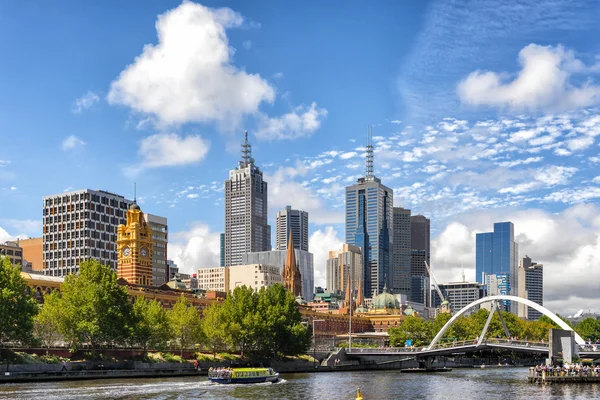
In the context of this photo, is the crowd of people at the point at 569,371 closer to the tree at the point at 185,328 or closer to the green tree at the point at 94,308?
the tree at the point at 185,328

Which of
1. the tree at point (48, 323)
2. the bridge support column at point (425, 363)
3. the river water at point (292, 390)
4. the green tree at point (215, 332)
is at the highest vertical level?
the tree at point (48, 323)

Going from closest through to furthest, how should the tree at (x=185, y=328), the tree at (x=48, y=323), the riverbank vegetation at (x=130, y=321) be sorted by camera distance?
the riverbank vegetation at (x=130, y=321)
the tree at (x=48, y=323)
the tree at (x=185, y=328)

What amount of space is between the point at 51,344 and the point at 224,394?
45747mm

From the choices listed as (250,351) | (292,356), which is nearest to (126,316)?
(250,351)

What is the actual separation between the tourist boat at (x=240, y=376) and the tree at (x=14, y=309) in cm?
2785

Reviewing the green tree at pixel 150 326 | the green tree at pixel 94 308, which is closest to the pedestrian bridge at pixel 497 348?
the green tree at pixel 150 326

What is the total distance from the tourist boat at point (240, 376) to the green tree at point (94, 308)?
20.5 m

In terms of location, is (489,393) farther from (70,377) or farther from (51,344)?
(51,344)

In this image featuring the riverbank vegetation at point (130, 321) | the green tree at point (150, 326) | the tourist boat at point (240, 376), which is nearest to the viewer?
the tourist boat at point (240, 376)

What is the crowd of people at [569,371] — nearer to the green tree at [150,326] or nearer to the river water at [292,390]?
the river water at [292,390]

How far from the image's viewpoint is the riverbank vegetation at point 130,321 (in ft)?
415

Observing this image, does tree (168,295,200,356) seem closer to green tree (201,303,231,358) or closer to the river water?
green tree (201,303,231,358)

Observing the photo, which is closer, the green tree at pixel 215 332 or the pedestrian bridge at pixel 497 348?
the pedestrian bridge at pixel 497 348

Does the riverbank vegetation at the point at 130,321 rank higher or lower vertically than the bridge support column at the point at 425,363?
higher
